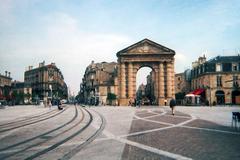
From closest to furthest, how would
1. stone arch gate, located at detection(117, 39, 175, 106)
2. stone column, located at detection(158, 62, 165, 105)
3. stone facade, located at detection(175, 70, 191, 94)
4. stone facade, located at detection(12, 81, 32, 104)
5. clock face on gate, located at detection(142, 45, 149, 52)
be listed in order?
stone column, located at detection(158, 62, 165, 105) < stone arch gate, located at detection(117, 39, 175, 106) < clock face on gate, located at detection(142, 45, 149, 52) < stone facade, located at detection(175, 70, 191, 94) < stone facade, located at detection(12, 81, 32, 104)

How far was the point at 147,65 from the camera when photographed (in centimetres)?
6931

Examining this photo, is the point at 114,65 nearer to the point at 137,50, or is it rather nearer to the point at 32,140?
the point at 137,50

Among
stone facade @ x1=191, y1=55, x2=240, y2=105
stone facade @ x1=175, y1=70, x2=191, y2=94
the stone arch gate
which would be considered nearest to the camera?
the stone arch gate

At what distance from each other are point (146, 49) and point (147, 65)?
361 cm

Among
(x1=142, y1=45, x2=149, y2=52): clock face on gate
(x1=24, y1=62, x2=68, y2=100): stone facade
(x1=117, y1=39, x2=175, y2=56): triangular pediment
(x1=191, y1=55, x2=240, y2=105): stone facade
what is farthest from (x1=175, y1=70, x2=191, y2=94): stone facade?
(x1=24, y1=62, x2=68, y2=100): stone facade

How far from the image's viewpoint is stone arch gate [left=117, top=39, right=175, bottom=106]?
68.5m

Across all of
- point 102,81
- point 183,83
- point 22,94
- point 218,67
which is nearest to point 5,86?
point 22,94

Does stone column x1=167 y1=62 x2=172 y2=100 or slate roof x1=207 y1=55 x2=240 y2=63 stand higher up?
slate roof x1=207 y1=55 x2=240 y2=63

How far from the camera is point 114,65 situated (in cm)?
11162

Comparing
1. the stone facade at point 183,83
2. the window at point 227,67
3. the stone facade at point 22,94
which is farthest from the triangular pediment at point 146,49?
the stone facade at point 22,94

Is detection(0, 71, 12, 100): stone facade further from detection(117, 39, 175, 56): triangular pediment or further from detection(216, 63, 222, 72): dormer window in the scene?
detection(216, 63, 222, 72): dormer window

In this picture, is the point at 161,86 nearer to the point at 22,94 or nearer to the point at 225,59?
the point at 225,59

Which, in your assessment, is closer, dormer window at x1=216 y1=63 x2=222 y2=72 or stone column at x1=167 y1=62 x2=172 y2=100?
stone column at x1=167 y1=62 x2=172 y2=100

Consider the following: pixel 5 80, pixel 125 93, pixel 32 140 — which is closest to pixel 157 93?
pixel 125 93
